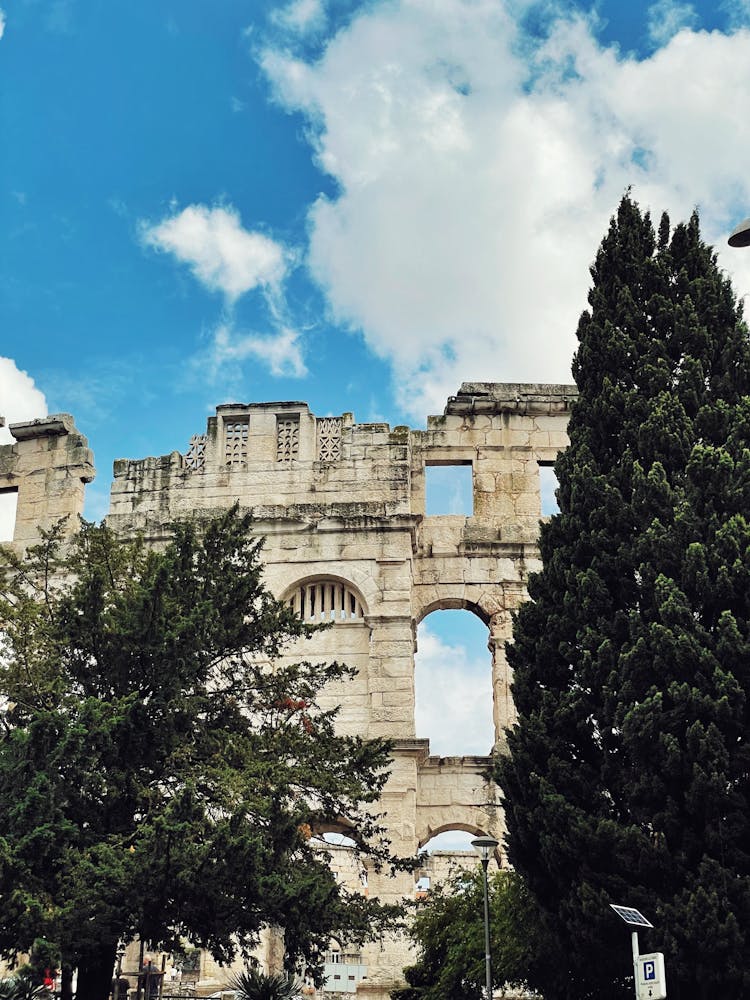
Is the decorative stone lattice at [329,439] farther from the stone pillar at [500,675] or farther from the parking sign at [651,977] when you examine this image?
the parking sign at [651,977]

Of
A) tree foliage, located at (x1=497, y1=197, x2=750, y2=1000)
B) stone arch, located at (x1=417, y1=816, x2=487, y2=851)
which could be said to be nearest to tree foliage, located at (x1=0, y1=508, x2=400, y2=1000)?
tree foliage, located at (x1=497, y1=197, x2=750, y2=1000)

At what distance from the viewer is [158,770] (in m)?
17.5

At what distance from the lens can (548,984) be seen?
16.0m

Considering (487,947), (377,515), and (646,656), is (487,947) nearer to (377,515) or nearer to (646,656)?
(646,656)

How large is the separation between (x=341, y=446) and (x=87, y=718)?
13.2 m

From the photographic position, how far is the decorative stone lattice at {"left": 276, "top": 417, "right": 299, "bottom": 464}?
28.5 m

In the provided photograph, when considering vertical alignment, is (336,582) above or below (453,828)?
above

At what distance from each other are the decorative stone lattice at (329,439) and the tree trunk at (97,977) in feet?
46.1

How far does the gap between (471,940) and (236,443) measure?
13660mm

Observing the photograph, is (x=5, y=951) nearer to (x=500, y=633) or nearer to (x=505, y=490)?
(x=500, y=633)

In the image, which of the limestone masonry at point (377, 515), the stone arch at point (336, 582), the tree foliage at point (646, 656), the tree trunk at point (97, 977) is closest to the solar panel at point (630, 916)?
the tree foliage at point (646, 656)

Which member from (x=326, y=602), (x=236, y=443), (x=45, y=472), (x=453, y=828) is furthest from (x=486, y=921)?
(x=45, y=472)

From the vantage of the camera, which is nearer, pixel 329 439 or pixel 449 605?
pixel 449 605

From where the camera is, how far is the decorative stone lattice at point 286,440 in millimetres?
28516
